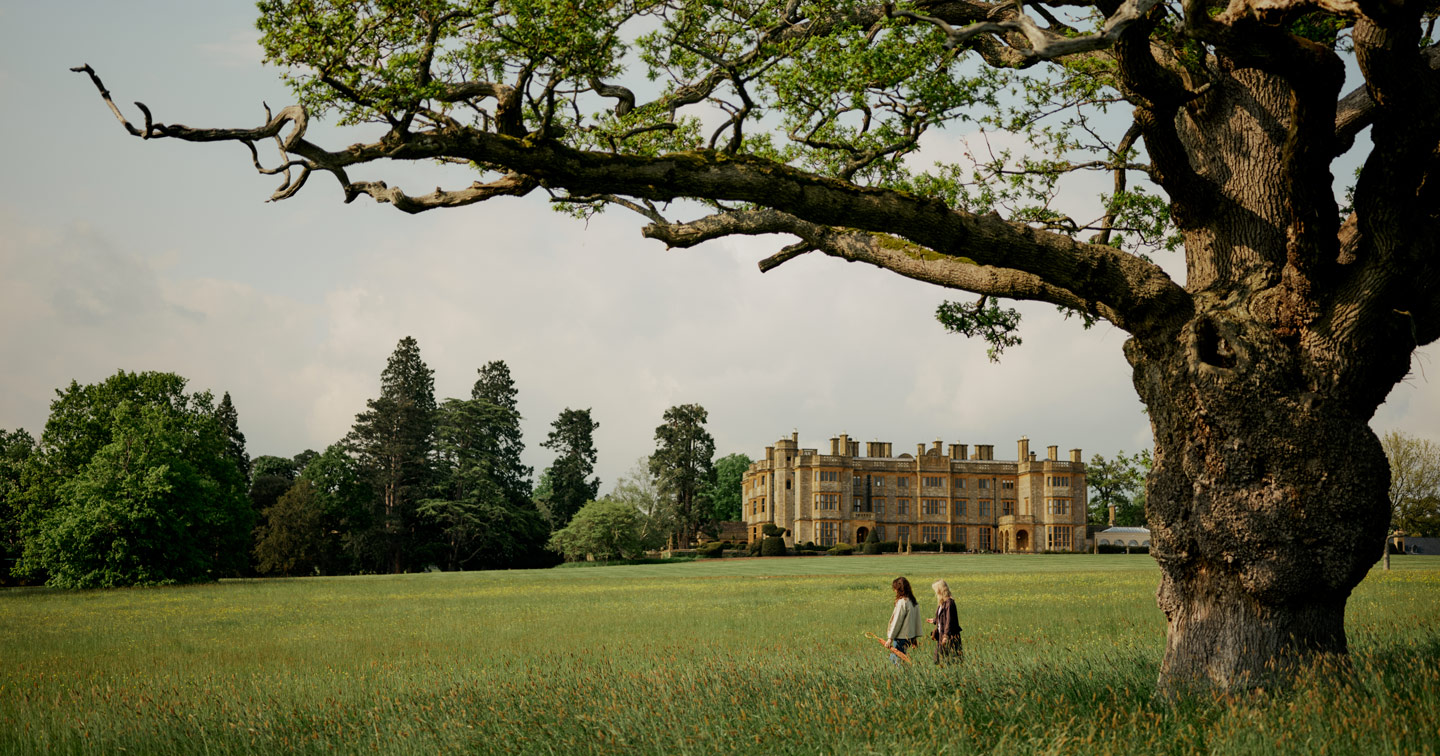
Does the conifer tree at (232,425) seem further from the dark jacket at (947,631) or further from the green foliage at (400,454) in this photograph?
the dark jacket at (947,631)

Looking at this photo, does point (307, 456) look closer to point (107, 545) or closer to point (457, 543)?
point (457, 543)

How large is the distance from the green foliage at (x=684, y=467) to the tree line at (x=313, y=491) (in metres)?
0.13

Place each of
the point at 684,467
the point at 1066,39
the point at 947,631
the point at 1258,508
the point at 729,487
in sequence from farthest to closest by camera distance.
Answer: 1. the point at 729,487
2. the point at 684,467
3. the point at 947,631
4. the point at 1258,508
5. the point at 1066,39

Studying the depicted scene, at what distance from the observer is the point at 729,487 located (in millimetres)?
115688

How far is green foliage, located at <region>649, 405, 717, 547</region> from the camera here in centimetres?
7900

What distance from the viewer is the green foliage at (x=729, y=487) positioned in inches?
4439

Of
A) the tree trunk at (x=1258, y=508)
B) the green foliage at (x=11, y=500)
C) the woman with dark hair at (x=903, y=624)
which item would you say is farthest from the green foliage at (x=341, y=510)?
the tree trunk at (x=1258, y=508)

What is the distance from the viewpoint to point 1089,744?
5809 mm

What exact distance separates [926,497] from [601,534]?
34358 mm

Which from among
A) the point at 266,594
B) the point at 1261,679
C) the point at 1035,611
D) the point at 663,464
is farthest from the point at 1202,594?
the point at 663,464

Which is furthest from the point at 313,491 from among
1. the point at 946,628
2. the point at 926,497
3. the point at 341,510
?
the point at 946,628

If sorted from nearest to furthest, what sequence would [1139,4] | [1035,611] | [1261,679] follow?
[1139,4] → [1261,679] → [1035,611]

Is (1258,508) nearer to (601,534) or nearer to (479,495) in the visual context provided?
(601,534)

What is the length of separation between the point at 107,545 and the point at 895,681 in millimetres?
42349
